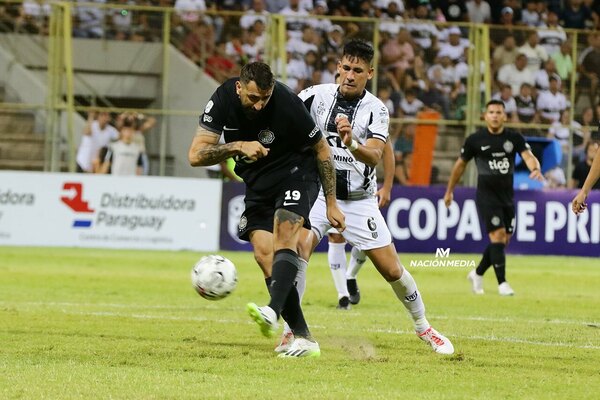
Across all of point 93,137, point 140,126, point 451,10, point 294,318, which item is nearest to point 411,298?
point 294,318

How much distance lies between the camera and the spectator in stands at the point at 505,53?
26469 millimetres

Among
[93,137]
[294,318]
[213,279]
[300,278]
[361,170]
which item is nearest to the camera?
[213,279]

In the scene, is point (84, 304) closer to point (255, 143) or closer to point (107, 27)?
point (255, 143)

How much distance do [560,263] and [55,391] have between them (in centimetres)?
1784

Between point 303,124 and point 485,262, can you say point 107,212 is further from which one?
point 303,124

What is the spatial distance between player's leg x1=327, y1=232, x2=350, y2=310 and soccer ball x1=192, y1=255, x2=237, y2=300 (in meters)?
4.75

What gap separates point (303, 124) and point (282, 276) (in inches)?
46.3

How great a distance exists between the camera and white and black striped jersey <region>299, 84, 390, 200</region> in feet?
34.1

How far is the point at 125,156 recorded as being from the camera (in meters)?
25.4

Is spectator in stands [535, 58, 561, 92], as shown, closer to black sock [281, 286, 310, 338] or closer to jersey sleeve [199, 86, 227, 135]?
black sock [281, 286, 310, 338]

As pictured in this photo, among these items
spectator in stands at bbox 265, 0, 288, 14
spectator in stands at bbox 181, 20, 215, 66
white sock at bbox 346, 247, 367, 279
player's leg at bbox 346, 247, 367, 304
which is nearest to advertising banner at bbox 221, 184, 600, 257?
spectator in stands at bbox 181, 20, 215, 66

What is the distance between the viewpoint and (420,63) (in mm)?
26344

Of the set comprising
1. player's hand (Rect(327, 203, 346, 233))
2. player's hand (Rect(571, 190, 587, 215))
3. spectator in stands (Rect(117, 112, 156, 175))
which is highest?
player's hand (Rect(327, 203, 346, 233))

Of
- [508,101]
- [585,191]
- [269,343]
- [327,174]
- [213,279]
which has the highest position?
[327,174]
